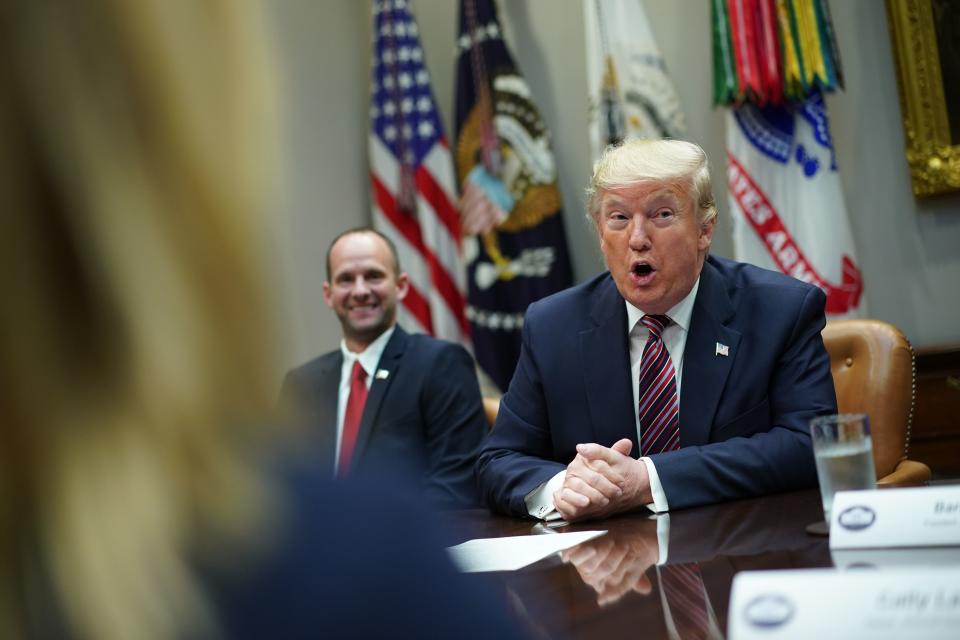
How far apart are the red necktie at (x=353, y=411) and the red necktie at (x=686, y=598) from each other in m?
2.60

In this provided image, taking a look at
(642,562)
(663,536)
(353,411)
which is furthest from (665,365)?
(353,411)

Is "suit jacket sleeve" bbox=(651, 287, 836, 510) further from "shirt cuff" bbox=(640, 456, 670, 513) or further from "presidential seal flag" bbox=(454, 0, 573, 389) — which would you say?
"presidential seal flag" bbox=(454, 0, 573, 389)

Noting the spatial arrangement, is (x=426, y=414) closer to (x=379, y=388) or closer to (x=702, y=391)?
(x=379, y=388)

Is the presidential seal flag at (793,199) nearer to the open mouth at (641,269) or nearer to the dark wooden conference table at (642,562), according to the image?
the open mouth at (641,269)

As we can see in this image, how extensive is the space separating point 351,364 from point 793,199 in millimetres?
2207

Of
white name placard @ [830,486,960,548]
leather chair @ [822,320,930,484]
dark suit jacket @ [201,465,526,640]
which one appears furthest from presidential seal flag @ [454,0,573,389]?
dark suit jacket @ [201,465,526,640]

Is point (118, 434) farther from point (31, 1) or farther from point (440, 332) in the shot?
point (440, 332)

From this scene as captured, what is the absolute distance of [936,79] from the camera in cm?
500

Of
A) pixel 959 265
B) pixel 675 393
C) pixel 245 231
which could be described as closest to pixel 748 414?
pixel 675 393

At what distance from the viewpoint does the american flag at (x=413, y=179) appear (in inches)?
219

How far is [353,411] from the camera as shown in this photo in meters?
4.07

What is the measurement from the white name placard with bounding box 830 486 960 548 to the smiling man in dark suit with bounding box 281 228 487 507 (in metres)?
2.28

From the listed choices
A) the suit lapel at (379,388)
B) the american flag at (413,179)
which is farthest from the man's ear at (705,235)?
the american flag at (413,179)

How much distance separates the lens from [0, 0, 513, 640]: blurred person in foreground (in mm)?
425
